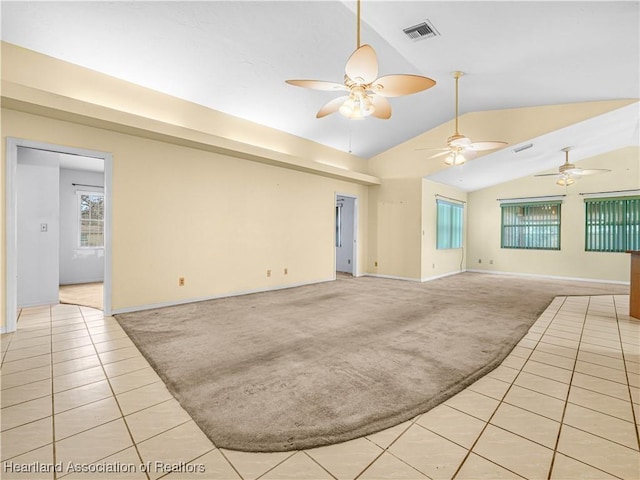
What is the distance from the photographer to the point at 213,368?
94.5 inches

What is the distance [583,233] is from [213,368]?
923 cm

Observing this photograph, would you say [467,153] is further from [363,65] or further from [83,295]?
[83,295]

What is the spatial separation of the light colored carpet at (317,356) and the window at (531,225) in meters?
4.00

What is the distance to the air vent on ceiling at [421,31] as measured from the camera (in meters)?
A: 3.13

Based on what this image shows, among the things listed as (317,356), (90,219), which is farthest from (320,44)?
(90,219)

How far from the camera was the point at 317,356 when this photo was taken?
2658 mm

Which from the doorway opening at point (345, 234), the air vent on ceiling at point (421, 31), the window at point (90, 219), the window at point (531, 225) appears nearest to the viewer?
the air vent on ceiling at point (421, 31)

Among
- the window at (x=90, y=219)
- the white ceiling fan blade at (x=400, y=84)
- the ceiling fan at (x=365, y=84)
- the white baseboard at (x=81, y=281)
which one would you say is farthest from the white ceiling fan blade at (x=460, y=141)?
the white baseboard at (x=81, y=281)

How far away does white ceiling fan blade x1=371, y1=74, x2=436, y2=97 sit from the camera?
244 cm

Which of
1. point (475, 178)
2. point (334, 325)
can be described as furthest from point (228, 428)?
point (475, 178)

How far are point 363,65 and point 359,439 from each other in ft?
8.21

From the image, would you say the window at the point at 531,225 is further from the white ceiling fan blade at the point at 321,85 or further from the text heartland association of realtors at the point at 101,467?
the text heartland association of realtors at the point at 101,467

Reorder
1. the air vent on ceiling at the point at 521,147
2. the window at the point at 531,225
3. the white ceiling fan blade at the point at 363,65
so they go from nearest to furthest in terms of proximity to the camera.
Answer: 1. the white ceiling fan blade at the point at 363,65
2. the air vent on ceiling at the point at 521,147
3. the window at the point at 531,225

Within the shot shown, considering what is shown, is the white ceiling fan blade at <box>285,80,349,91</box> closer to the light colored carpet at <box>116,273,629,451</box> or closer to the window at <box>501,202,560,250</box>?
the light colored carpet at <box>116,273,629,451</box>
